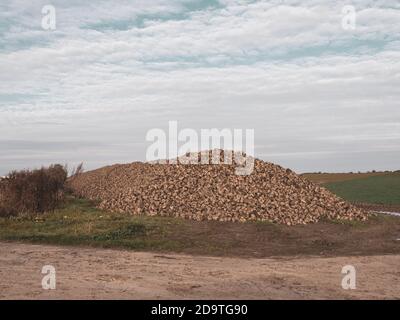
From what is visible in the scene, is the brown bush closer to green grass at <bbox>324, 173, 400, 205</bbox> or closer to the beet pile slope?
the beet pile slope

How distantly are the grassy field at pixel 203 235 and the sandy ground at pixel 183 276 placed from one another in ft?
3.77

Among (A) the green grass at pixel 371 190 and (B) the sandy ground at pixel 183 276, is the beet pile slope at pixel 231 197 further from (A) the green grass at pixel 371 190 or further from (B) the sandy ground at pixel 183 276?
(A) the green grass at pixel 371 190

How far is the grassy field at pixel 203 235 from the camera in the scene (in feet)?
49.4

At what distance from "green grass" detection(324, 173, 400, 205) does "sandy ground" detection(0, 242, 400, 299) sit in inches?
898

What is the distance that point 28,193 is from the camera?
22.7 metres

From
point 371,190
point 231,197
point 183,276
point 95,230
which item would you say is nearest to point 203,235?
point 95,230

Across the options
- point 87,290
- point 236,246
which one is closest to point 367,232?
point 236,246

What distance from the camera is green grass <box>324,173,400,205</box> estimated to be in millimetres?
35672

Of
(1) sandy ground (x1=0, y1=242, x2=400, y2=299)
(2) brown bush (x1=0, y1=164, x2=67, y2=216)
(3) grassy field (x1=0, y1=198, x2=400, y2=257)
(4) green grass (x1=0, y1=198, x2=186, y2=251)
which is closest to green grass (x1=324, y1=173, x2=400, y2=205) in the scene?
(3) grassy field (x1=0, y1=198, x2=400, y2=257)

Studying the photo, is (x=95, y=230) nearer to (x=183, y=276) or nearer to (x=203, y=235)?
(x=203, y=235)

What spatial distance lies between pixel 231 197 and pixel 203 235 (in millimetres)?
5048

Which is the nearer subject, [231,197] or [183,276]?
[183,276]
